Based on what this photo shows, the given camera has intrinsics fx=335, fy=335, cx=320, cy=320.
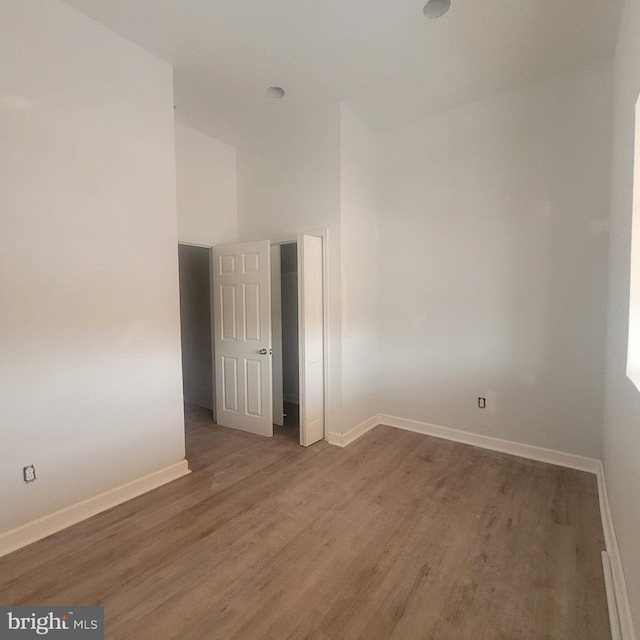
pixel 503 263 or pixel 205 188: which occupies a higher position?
pixel 205 188

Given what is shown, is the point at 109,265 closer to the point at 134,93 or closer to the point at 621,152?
the point at 134,93

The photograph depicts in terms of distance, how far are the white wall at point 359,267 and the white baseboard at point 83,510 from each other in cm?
171

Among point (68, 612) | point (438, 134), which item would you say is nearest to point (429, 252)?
point (438, 134)

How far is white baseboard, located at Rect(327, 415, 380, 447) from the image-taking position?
11.3 feet

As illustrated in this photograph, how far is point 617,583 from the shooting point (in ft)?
5.37

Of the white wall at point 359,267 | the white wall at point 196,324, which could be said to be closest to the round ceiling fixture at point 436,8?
the white wall at point 359,267

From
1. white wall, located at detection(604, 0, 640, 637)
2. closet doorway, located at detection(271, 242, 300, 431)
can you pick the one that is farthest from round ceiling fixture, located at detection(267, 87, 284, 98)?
white wall, located at detection(604, 0, 640, 637)

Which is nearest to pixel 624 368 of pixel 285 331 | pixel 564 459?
pixel 564 459

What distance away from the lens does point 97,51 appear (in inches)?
90.6

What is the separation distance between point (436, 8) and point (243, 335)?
3.14 m

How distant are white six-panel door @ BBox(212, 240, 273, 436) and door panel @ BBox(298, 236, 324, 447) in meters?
0.40

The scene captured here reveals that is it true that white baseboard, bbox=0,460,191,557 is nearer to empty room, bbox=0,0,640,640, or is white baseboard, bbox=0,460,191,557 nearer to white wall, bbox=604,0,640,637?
empty room, bbox=0,0,640,640

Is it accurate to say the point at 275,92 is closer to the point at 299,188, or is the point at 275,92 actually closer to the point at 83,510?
the point at 299,188

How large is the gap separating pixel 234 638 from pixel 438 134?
425 centimetres
